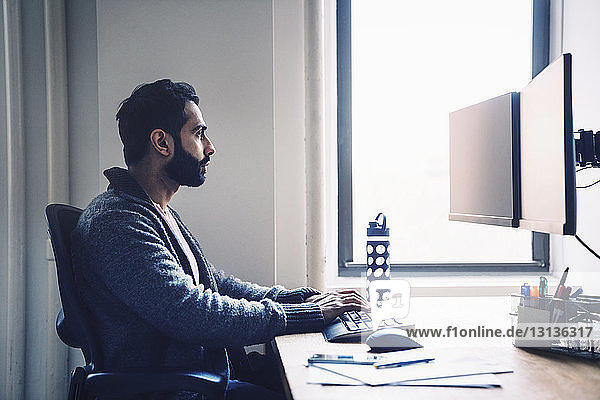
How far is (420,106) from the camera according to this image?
9.63 feet

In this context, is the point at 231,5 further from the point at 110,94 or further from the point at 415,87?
the point at 415,87

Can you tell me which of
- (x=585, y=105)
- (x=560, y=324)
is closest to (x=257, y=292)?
(x=560, y=324)

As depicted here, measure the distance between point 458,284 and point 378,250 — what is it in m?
0.76

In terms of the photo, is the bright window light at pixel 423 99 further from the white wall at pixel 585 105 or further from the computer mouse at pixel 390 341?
the computer mouse at pixel 390 341

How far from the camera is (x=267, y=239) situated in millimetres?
2455

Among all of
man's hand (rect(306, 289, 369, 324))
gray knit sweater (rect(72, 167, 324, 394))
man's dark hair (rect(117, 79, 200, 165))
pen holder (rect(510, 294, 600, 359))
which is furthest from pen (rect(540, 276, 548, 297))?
man's dark hair (rect(117, 79, 200, 165))

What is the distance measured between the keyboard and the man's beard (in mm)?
559

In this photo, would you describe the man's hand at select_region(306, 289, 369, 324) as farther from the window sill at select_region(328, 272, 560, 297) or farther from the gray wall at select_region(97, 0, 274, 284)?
the window sill at select_region(328, 272, 560, 297)

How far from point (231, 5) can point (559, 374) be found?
1.72 m

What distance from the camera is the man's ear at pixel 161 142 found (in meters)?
1.87

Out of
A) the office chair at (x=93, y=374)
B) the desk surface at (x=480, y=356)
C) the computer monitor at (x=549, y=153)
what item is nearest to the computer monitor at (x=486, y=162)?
the computer monitor at (x=549, y=153)

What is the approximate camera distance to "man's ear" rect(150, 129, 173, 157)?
187 cm

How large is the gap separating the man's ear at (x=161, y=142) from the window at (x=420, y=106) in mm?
1099

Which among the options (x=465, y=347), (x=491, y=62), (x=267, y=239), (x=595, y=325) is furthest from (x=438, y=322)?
(x=491, y=62)
